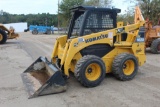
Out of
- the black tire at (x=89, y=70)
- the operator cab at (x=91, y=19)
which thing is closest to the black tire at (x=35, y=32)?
the operator cab at (x=91, y=19)

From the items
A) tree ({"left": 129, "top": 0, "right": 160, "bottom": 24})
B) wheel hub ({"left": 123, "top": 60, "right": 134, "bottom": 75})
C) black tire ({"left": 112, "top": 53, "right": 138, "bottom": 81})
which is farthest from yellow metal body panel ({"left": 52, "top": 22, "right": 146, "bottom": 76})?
tree ({"left": 129, "top": 0, "right": 160, "bottom": 24})

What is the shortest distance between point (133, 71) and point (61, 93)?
238 centimetres

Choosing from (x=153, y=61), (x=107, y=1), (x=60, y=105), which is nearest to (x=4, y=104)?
(x=60, y=105)

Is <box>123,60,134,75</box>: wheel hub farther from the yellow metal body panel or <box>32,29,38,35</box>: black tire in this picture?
<box>32,29,38,35</box>: black tire

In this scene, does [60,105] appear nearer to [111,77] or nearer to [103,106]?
[103,106]

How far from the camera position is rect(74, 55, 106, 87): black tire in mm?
6480

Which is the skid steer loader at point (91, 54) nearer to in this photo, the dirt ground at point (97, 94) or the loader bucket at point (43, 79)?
the loader bucket at point (43, 79)

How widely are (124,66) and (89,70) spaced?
47.3 inches

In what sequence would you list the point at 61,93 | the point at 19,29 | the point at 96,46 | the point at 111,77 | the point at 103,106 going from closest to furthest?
1. the point at 103,106
2. the point at 61,93
3. the point at 96,46
4. the point at 111,77
5. the point at 19,29

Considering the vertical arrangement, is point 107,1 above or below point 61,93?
above

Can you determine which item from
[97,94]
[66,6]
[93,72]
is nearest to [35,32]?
[66,6]

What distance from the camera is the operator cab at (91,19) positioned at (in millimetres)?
7117

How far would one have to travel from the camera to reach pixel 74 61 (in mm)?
7035

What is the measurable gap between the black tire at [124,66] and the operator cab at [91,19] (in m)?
0.95
